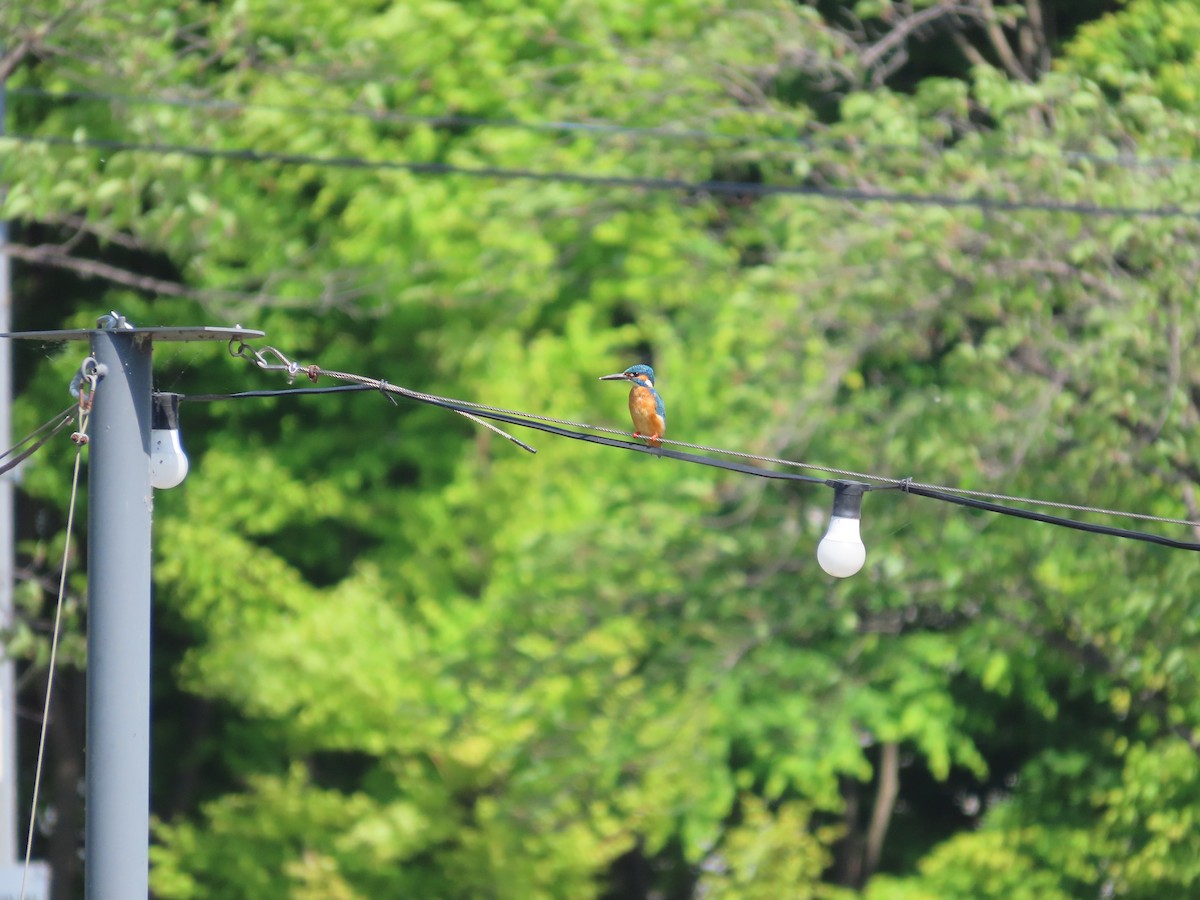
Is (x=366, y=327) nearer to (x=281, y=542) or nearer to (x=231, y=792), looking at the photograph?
(x=281, y=542)

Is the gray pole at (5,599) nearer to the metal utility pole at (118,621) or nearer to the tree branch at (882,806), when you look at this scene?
the metal utility pole at (118,621)

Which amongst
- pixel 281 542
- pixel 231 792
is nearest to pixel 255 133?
pixel 281 542

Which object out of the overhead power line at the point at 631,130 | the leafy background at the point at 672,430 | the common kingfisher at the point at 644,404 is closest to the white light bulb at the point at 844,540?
the common kingfisher at the point at 644,404

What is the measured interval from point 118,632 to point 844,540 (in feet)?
7.95

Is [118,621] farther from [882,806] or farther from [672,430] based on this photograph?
[882,806]

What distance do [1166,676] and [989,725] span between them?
1915 mm

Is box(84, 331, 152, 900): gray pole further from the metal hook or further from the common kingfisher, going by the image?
the common kingfisher

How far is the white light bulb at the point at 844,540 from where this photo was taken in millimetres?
5488

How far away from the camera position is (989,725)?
10.9m

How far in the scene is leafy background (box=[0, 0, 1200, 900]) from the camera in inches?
367

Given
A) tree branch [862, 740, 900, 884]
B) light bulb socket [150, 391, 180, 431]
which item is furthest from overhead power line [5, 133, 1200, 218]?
tree branch [862, 740, 900, 884]

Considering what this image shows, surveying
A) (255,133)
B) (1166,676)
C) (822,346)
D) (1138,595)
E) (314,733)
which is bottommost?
(314,733)

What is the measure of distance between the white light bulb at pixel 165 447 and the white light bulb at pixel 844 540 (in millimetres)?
2184

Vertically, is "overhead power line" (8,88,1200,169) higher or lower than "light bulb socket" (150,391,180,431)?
lower
